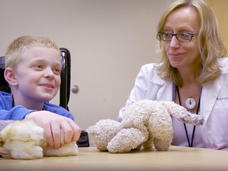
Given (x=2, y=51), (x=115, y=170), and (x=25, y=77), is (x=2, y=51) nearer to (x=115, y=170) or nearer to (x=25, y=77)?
(x=25, y=77)

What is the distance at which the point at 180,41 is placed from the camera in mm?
1329

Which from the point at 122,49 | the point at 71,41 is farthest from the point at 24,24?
the point at 122,49

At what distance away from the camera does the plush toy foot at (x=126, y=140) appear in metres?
0.69

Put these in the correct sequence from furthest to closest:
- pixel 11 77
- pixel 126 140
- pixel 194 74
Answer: pixel 194 74
pixel 11 77
pixel 126 140

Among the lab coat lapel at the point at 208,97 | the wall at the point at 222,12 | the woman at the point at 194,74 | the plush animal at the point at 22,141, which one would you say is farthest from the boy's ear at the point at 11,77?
the wall at the point at 222,12

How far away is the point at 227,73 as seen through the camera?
4.54 ft

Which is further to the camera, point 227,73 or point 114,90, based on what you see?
point 114,90

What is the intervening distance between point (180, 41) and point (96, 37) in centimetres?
198

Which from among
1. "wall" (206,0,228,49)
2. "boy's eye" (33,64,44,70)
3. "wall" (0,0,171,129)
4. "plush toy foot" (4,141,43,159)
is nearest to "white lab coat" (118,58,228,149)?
"boy's eye" (33,64,44,70)

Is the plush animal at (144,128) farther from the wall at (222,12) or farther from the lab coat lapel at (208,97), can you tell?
the wall at (222,12)

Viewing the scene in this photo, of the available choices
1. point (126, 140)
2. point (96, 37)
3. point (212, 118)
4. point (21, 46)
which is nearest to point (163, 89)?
point (212, 118)

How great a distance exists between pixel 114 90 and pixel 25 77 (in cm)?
231

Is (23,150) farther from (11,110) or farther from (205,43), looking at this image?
(205,43)

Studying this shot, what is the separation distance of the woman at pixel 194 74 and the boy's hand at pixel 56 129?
69 cm
